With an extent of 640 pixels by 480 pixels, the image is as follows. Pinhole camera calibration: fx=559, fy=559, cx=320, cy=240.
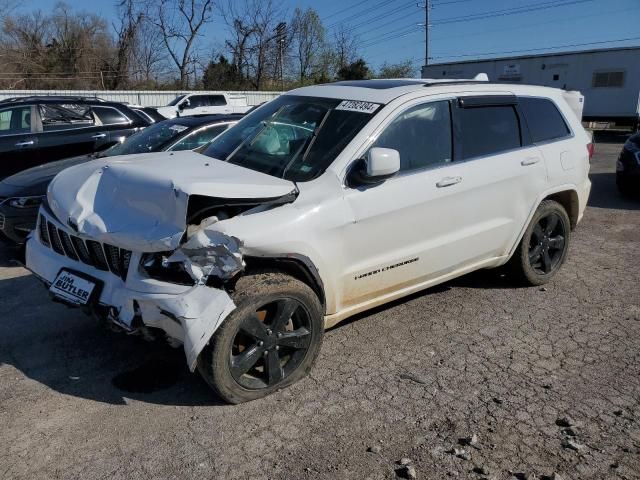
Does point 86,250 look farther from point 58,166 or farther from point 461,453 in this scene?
point 58,166

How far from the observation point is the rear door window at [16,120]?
8172 mm

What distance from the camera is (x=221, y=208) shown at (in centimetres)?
341

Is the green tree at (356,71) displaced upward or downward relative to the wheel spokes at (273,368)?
upward

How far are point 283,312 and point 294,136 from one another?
141 cm

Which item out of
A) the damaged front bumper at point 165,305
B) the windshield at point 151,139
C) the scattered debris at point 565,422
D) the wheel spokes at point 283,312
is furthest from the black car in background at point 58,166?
the scattered debris at point 565,422

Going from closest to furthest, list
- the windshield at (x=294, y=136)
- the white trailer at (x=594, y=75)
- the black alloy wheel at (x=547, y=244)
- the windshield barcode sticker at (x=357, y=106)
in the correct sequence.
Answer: the windshield at (x=294, y=136), the windshield barcode sticker at (x=357, y=106), the black alloy wheel at (x=547, y=244), the white trailer at (x=594, y=75)

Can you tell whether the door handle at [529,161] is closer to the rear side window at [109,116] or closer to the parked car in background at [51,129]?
the parked car in background at [51,129]

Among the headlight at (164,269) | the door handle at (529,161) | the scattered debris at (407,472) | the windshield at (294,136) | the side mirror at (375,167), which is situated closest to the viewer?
the scattered debris at (407,472)

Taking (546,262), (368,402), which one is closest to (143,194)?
(368,402)

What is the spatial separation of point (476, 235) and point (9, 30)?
3652 centimetres

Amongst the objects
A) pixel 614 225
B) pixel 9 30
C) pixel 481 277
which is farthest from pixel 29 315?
pixel 9 30

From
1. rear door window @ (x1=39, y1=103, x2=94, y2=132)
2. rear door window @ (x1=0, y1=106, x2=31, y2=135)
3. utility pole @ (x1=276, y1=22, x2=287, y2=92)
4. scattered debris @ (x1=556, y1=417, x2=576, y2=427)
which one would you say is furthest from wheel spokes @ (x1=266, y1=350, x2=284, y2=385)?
utility pole @ (x1=276, y1=22, x2=287, y2=92)

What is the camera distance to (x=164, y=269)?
10.2ft

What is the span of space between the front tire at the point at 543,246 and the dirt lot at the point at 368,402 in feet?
1.15
